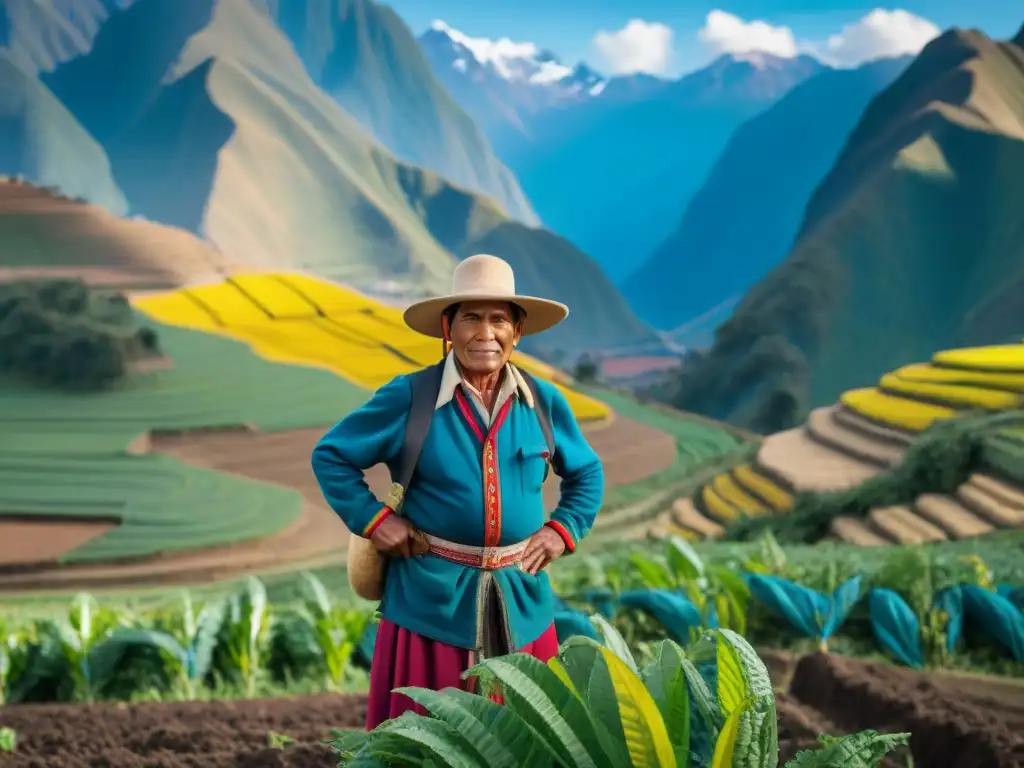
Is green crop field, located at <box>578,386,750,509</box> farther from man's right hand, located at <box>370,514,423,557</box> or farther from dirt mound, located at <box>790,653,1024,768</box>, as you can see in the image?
man's right hand, located at <box>370,514,423,557</box>

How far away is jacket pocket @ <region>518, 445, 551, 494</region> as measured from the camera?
68.1 inches

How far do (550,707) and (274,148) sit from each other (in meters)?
13.1

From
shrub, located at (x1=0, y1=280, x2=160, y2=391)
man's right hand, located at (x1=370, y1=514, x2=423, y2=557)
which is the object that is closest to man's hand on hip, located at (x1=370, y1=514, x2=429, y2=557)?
man's right hand, located at (x1=370, y1=514, x2=423, y2=557)

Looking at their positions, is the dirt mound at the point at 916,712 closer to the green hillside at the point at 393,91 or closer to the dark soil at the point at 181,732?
the dark soil at the point at 181,732

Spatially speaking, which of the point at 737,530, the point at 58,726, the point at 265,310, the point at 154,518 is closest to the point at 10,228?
the point at 265,310

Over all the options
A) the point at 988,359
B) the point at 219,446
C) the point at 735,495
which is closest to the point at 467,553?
the point at 219,446

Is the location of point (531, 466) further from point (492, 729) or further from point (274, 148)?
point (274, 148)

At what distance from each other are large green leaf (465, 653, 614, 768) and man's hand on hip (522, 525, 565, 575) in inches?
15.3

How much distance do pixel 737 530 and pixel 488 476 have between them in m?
5.35

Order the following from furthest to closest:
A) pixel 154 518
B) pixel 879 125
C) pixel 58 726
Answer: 1. pixel 879 125
2. pixel 154 518
3. pixel 58 726

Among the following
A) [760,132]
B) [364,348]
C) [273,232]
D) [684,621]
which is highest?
[760,132]

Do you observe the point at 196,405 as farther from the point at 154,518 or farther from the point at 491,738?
the point at 491,738

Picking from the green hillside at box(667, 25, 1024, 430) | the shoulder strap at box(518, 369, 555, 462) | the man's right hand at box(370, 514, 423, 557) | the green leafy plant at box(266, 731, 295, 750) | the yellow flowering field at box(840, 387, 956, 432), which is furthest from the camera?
the green hillside at box(667, 25, 1024, 430)

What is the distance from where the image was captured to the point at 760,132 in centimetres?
1459
